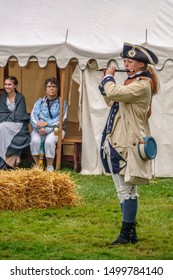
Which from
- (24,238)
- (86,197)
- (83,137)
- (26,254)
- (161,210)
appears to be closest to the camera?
(26,254)

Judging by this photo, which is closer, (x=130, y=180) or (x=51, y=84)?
(x=130, y=180)

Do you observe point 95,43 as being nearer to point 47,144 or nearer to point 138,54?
point 47,144

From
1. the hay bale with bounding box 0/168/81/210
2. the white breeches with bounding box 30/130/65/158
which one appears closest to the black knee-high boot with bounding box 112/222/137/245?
the hay bale with bounding box 0/168/81/210

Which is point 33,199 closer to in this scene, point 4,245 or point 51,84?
point 4,245

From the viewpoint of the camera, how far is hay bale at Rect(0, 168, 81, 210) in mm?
10984

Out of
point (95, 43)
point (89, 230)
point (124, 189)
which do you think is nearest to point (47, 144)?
point (95, 43)

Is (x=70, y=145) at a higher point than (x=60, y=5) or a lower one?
lower

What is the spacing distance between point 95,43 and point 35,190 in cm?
421

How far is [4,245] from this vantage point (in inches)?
349

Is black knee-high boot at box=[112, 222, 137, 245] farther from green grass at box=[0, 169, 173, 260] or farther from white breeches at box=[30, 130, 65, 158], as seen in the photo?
white breeches at box=[30, 130, 65, 158]

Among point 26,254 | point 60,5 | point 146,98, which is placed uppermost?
point 60,5
